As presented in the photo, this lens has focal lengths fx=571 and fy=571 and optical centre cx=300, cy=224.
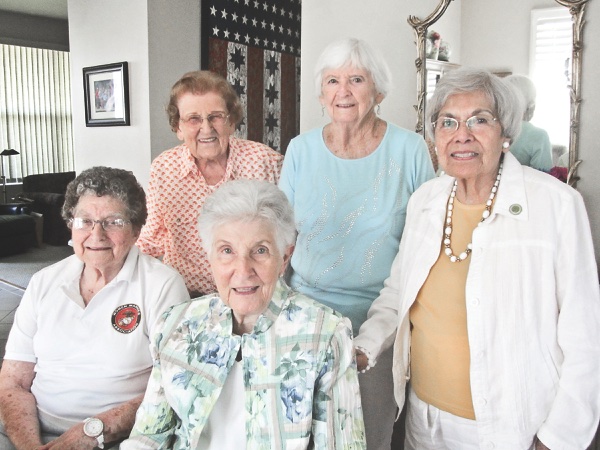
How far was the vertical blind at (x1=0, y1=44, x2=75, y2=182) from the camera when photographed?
9.52m

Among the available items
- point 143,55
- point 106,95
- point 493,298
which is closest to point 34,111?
point 106,95

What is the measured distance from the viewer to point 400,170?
2025mm

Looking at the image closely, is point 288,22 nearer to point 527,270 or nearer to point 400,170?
point 400,170

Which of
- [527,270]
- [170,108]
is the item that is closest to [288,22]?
[170,108]

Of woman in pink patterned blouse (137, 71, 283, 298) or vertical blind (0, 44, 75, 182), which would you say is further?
Result: vertical blind (0, 44, 75, 182)

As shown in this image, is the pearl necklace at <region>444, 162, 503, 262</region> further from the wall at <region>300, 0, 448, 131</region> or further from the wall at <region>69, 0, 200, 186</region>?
the wall at <region>69, 0, 200, 186</region>

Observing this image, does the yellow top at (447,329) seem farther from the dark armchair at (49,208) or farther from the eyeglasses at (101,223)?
the dark armchair at (49,208)

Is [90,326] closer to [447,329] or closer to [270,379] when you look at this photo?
[270,379]

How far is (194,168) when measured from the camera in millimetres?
2355

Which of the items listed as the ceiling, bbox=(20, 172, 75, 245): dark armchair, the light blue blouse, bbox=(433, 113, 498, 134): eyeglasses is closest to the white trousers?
the light blue blouse

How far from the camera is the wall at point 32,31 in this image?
9.37 m

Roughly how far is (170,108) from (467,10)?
1518 millimetres

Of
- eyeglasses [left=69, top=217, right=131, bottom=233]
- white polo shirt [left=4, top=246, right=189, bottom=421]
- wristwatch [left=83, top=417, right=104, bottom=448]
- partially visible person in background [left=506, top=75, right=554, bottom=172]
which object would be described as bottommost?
wristwatch [left=83, top=417, right=104, bottom=448]

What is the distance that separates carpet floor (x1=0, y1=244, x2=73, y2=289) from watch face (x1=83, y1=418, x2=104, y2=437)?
4.86 meters
